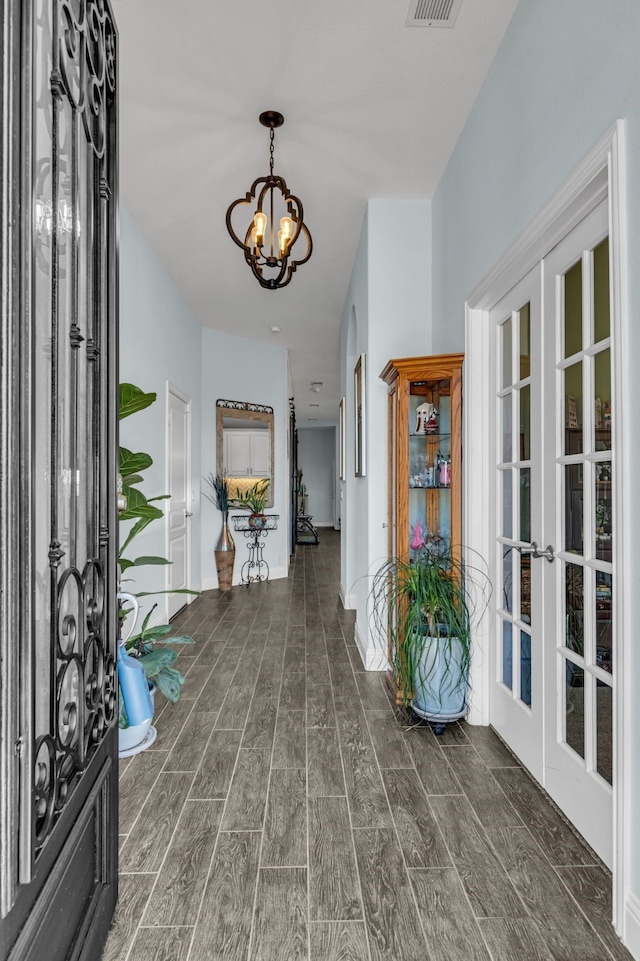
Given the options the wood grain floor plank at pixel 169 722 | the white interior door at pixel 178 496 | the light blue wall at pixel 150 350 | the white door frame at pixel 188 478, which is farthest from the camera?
the white interior door at pixel 178 496

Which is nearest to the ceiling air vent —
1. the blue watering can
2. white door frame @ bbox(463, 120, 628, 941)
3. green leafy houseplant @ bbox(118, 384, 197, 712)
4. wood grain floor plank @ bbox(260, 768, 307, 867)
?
white door frame @ bbox(463, 120, 628, 941)

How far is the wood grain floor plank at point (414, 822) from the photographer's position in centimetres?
172

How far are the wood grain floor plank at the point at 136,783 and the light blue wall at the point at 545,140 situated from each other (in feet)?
5.23

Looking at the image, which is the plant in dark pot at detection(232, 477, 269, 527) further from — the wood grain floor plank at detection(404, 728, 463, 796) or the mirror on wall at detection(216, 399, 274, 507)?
the wood grain floor plank at detection(404, 728, 463, 796)

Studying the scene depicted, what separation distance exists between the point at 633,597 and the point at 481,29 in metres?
2.25

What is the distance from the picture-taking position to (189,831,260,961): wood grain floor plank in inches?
54.9

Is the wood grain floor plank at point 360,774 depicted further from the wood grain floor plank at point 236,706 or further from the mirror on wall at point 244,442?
the mirror on wall at point 244,442

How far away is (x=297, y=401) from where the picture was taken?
11.6 metres

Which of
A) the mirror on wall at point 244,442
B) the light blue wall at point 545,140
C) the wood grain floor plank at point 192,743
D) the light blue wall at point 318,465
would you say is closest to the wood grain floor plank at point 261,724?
the wood grain floor plank at point 192,743

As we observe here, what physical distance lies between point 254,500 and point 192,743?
4106 millimetres

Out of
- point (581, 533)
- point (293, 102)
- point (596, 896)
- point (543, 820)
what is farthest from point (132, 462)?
point (596, 896)

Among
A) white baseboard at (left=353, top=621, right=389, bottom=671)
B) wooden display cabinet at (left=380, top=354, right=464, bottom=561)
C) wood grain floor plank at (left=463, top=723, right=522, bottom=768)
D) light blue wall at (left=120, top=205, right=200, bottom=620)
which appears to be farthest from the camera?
light blue wall at (left=120, top=205, right=200, bottom=620)

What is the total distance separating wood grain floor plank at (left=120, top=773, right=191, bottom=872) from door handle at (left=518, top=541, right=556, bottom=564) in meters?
A: 1.63

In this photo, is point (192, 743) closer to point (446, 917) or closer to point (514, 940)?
point (446, 917)
